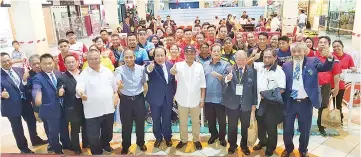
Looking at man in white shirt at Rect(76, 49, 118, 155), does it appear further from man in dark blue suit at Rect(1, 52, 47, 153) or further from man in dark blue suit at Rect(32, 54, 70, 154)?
man in dark blue suit at Rect(1, 52, 47, 153)

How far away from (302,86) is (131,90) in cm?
202

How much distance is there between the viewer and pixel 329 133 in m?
4.15

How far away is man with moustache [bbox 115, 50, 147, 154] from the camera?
3322 mm

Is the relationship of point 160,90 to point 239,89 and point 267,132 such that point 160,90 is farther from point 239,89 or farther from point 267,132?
point 267,132

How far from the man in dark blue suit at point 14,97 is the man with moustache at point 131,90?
48.6 inches

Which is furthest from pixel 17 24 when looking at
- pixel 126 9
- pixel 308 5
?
pixel 308 5

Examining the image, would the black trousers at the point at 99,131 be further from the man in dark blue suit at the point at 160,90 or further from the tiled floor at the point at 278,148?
the man in dark blue suit at the point at 160,90

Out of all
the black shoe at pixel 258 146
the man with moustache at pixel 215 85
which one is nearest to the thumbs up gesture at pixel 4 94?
the man with moustache at pixel 215 85

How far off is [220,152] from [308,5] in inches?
722

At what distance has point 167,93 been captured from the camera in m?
3.60

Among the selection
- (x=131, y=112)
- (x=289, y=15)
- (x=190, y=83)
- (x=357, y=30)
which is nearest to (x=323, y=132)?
(x=190, y=83)

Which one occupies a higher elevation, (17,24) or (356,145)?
(17,24)

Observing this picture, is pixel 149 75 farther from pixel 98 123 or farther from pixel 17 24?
pixel 17 24

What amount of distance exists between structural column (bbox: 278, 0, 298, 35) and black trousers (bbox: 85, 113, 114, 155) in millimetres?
10641
